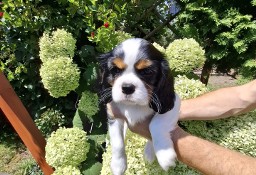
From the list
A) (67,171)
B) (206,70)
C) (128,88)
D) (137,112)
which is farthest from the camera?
(206,70)

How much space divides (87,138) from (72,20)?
1352 millimetres

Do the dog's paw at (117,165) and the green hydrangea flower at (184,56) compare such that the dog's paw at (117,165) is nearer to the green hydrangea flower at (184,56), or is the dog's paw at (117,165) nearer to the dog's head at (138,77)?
the dog's head at (138,77)

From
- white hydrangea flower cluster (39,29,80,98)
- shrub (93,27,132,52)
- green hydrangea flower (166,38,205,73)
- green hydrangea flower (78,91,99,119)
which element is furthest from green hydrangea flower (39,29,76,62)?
green hydrangea flower (166,38,205,73)

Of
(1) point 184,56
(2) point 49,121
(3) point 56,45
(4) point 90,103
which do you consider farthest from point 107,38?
(2) point 49,121

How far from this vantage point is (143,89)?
6.04ft

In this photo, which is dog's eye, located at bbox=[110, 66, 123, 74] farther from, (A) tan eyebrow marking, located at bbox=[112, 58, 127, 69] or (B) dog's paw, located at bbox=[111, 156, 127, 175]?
(B) dog's paw, located at bbox=[111, 156, 127, 175]

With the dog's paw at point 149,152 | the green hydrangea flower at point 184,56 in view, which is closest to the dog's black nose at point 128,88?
the dog's paw at point 149,152

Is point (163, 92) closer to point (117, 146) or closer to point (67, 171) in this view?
point (117, 146)

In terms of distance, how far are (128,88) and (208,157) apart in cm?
55

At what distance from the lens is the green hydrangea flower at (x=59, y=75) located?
2809 millimetres

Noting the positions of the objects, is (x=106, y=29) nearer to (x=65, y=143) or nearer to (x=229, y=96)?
(x=65, y=143)

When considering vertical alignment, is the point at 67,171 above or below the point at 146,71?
below

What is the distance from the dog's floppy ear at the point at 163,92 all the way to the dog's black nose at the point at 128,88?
6.5 inches

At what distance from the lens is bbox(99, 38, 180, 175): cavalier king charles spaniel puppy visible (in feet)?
6.05
